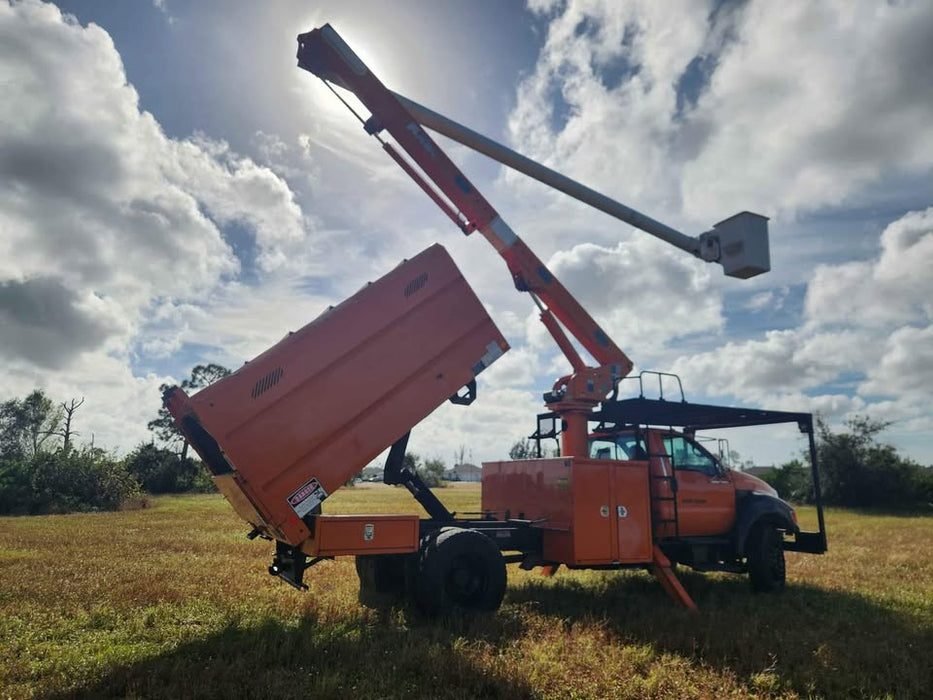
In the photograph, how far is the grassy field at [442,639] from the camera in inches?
194

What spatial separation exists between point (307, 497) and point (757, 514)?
6.97 m

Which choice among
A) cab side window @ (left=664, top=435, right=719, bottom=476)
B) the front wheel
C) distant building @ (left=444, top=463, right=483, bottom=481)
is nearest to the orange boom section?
cab side window @ (left=664, top=435, right=719, bottom=476)

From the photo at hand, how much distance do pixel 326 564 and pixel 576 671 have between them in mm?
6882

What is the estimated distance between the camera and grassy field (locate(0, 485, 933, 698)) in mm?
4938

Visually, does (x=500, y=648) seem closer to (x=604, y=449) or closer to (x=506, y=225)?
(x=604, y=449)

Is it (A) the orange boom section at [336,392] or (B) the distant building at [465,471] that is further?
(B) the distant building at [465,471]

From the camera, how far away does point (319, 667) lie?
5.23 m

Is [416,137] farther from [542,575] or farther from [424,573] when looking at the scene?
[542,575]

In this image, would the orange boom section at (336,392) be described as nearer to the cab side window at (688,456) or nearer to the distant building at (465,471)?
the cab side window at (688,456)

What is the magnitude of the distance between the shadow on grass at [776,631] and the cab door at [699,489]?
3.29 feet

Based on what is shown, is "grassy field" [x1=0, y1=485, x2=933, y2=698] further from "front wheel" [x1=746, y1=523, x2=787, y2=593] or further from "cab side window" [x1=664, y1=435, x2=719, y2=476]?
"cab side window" [x1=664, y1=435, x2=719, y2=476]

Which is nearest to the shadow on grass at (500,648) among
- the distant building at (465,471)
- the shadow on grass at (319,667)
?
the shadow on grass at (319,667)

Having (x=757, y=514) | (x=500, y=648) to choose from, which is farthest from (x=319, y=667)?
(x=757, y=514)

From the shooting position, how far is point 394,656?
5457 mm
